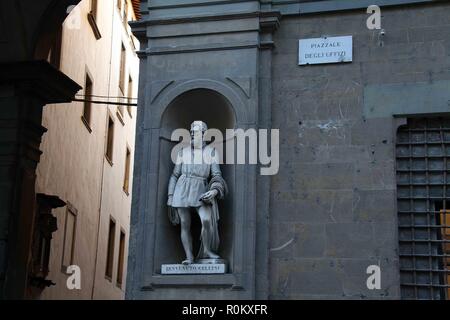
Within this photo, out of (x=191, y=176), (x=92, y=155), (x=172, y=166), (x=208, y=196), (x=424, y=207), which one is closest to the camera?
(x=208, y=196)

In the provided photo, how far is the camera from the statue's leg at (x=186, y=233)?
1158cm

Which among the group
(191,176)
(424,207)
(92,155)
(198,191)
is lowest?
(424,207)

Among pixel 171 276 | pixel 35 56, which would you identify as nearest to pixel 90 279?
pixel 35 56

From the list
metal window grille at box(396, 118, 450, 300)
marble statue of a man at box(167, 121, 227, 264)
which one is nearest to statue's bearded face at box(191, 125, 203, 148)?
marble statue of a man at box(167, 121, 227, 264)

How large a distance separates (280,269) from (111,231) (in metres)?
16.9

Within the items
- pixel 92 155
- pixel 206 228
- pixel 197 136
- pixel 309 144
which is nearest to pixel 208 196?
pixel 206 228

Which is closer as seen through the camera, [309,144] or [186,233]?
[186,233]

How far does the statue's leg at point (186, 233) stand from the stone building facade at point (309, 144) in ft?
1.11

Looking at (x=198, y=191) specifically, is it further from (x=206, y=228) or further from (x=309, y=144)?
(x=309, y=144)

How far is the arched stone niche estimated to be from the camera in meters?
11.8

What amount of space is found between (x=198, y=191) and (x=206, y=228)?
526 millimetres

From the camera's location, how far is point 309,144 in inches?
471
